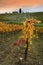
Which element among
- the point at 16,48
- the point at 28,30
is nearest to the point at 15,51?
the point at 16,48

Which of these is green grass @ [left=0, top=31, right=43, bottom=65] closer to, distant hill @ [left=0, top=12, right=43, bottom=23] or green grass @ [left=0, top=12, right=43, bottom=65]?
green grass @ [left=0, top=12, right=43, bottom=65]

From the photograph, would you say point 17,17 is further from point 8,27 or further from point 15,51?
point 15,51

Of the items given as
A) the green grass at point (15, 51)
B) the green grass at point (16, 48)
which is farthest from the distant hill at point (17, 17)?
the green grass at point (15, 51)

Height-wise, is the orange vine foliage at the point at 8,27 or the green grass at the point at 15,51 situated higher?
the orange vine foliage at the point at 8,27

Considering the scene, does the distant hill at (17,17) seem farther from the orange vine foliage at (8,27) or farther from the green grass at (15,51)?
the green grass at (15,51)

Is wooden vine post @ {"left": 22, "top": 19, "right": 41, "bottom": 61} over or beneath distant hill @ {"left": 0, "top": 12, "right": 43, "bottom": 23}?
beneath

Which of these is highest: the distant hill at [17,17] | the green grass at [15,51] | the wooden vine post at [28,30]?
the distant hill at [17,17]

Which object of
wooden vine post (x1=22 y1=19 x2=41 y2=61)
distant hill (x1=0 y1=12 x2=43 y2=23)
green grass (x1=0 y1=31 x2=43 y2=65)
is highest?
distant hill (x1=0 y1=12 x2=43 y2=23)

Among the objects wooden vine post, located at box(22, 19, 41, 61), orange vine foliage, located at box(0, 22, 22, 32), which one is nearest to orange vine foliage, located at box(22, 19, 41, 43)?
wooden vine post, located at box(22, 19, 41, 61)

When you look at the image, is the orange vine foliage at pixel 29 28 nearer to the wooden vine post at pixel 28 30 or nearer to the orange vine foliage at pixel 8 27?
the wooden vine post at pixel 28 30

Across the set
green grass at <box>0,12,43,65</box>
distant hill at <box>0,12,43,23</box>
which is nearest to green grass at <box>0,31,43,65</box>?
green grass at <box>0,12,43,65</box>

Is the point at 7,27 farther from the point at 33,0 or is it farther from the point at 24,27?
the point at 33,0

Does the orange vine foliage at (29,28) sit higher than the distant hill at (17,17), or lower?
lower

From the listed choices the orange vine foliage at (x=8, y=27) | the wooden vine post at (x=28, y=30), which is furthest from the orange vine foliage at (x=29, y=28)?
the orange vine foliage at (x=8, y=27)
